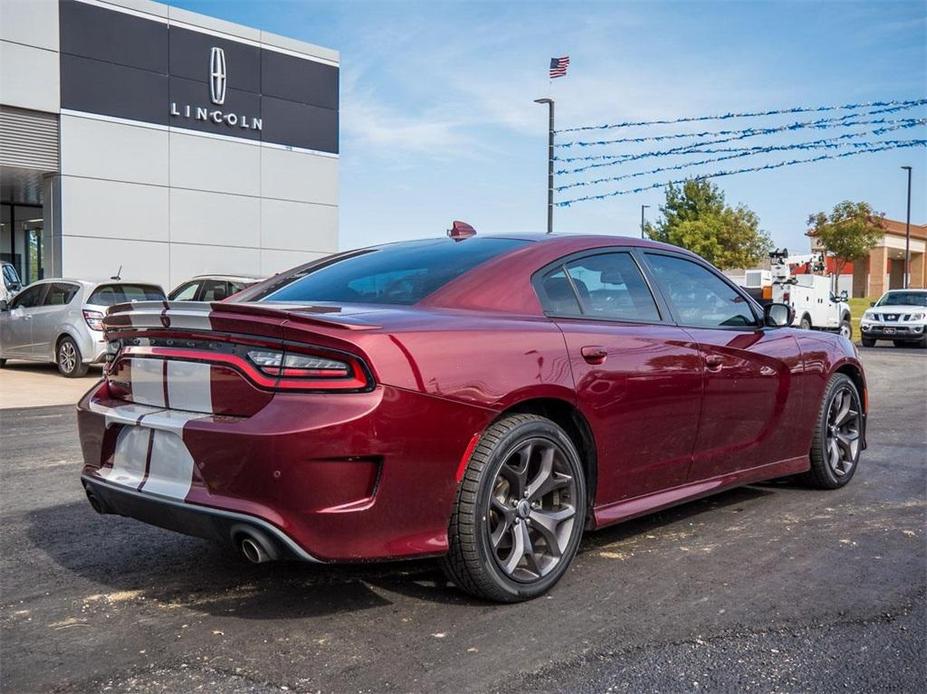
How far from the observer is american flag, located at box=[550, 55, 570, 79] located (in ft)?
65.7

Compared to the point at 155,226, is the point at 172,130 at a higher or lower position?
higher

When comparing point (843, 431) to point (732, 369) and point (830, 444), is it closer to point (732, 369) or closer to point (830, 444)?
point (830, 444)

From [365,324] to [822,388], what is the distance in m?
3.25

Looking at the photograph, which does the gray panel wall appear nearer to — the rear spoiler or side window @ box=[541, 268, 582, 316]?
the rear spoiler

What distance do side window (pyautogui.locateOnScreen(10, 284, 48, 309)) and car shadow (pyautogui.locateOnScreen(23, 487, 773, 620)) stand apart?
381 inches

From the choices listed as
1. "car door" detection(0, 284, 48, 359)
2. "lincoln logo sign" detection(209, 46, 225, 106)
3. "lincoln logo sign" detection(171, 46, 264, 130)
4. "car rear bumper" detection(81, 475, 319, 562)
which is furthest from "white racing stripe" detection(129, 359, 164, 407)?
"lincoln logo sign" detection(209, 46, 225, 106)

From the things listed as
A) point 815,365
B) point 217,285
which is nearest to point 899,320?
point 217,285

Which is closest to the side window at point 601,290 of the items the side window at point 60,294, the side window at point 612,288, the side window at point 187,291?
the side window at point 612,288

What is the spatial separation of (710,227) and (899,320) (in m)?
22.9

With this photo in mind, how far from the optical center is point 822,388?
17.5ft

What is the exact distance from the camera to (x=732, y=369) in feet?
14.9

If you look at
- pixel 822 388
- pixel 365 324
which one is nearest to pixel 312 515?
pixel 365 324

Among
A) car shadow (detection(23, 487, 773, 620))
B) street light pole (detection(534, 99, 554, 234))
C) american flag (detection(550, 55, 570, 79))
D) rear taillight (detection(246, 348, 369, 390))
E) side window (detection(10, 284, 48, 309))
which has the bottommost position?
car shadow (detection(23, 487, 773, 620))

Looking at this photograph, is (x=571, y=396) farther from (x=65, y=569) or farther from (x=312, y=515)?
(x=65, y=569)
